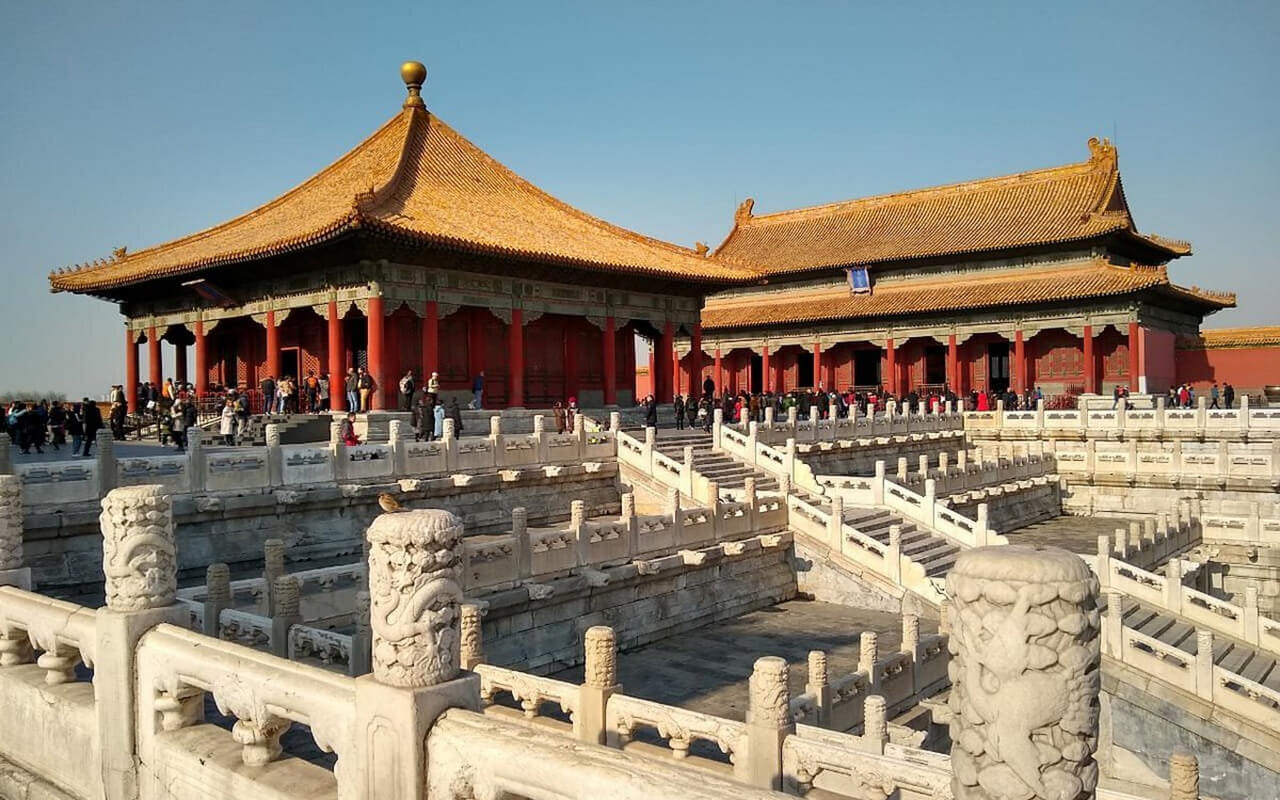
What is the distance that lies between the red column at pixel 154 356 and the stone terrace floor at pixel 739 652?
1979 centimetres

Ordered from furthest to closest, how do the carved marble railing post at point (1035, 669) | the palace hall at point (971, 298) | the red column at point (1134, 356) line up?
the palace hall at point (971, 298), the red column at point (1134, 356), the carved marble railing post at point (1035, 669)

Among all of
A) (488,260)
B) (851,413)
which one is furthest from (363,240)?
(851,413)

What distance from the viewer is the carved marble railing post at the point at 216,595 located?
9039 millimetres

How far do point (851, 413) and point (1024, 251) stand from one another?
16104 millimetres

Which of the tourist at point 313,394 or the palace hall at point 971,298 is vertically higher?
the palace hall at point 971,298

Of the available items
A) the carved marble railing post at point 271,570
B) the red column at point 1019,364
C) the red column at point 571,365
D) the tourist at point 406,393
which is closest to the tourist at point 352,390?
the tourist at point 406,393

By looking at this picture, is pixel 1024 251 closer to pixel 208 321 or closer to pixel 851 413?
pixel 851 413

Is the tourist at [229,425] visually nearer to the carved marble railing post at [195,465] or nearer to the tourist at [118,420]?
the tourist at [118,420]

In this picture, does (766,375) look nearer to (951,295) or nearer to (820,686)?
(951,295)

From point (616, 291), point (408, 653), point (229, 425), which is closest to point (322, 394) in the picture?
point (229, 425)

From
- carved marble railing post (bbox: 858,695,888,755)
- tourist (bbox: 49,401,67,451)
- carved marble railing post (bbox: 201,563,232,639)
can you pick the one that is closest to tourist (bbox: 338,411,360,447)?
tourist (bbox: 49,401,67,451)

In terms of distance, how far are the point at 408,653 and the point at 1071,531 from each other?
83.5 feet

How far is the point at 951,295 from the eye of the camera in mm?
38125

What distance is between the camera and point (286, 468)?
14.1m
